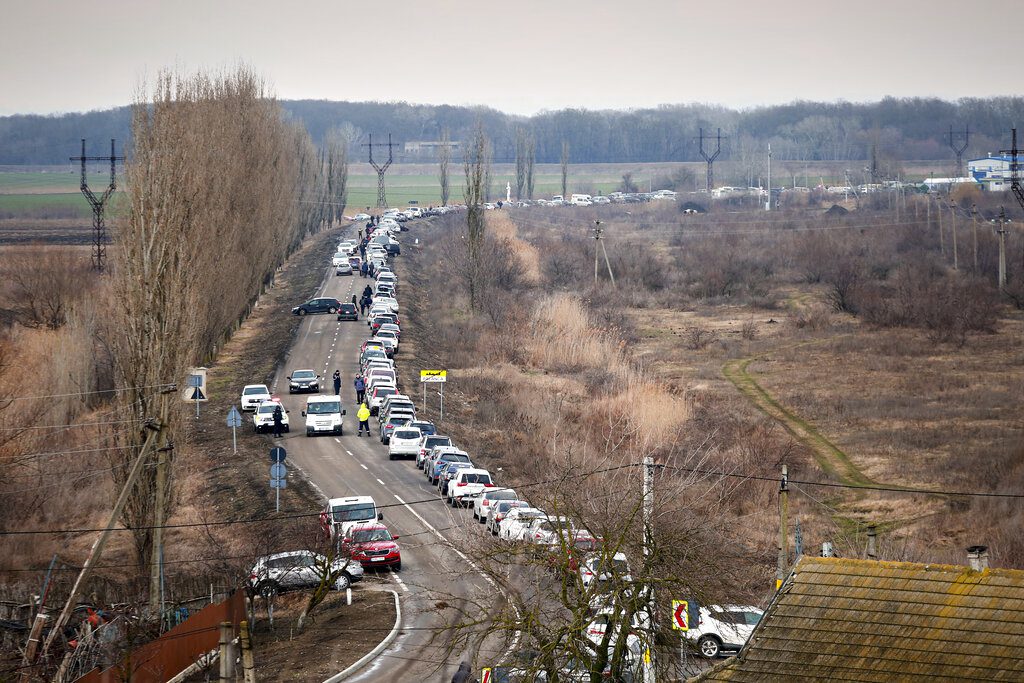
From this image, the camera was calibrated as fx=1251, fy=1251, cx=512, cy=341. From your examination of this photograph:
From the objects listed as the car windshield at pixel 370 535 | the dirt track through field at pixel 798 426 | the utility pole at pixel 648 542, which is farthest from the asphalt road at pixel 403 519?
the dirt track through field at pixel 798 426

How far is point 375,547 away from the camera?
1211 inches

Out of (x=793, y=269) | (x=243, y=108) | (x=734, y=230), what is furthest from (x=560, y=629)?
(x=734, y=230)

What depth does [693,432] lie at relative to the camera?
1865 inches

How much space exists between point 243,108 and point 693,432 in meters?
36.3

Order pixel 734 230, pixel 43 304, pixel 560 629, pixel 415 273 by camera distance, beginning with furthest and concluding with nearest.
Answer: pixel 734 230
pixel 415 273
pixel 43 304
pixel 560 629

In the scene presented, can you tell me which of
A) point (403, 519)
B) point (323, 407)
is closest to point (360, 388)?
point (323, 407)

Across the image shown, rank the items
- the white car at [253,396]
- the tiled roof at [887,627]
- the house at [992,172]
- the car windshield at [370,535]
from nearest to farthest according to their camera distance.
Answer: the tiled roof at [887,627]
the car windshield at [370,535]
the white car at [253,396]
the house at [992,172]

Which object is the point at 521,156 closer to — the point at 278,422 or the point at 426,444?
the point at 278,422

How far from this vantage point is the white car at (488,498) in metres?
33.0

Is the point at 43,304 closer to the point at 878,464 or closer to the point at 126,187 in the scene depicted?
the point at 126,187

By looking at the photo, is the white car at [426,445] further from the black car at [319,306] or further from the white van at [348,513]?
the black car at [319,306]

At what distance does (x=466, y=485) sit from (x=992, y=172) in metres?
170

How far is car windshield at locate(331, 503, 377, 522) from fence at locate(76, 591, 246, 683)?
731 cm

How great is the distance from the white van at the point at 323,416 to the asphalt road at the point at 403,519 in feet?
1.08
